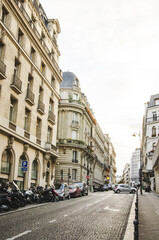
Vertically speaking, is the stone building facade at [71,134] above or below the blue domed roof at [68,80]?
below

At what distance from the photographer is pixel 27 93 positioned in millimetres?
22969

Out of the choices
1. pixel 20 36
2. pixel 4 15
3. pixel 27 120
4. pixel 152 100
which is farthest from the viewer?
pixel 152 100

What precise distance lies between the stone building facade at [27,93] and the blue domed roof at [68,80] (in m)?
21.5

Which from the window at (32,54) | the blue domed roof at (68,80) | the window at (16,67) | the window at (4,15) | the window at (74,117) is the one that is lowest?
the window at (16,67)

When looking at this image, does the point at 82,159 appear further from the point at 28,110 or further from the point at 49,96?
the point at 28,110

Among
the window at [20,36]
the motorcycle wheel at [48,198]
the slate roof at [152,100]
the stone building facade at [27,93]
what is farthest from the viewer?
the slate roof at [152,100]

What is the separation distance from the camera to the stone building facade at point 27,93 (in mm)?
19359

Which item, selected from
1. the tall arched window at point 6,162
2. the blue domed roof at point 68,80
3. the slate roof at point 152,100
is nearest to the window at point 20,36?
the tall arched window at point 6,162

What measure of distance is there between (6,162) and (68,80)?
120ft

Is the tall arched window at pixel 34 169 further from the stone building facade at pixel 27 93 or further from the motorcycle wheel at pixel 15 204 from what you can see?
the motorcycle wheel at pixel 15 204

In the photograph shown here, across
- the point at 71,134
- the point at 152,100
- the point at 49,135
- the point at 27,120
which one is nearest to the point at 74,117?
the point at 71,134

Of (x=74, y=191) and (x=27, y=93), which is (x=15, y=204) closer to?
(x=27, y=93)

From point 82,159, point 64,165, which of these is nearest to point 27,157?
point 64,165

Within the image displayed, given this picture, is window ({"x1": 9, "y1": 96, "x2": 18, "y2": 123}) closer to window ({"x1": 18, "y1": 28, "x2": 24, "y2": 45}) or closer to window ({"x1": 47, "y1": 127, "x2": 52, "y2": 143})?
window ({"x1": 18, "y1": 28, "x2": 24, "y2": 45})
